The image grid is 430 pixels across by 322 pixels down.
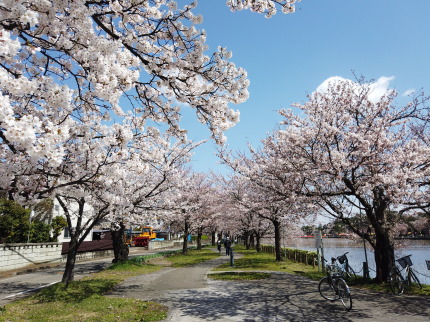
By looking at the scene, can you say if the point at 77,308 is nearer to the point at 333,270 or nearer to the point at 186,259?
the point at 333,270

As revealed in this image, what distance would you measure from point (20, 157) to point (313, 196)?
9885mm

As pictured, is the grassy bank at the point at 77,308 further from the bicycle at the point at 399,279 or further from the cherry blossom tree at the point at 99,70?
the bicycle at the point at 399,279

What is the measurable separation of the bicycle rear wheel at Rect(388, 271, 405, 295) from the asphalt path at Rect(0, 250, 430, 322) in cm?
39

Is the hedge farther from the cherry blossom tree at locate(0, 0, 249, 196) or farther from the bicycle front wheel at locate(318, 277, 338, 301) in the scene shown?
the cherry blossom tree at locate(0, 0, 249, 196)

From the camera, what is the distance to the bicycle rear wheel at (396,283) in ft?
31.8

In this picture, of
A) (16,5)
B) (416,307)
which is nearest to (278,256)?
(416,307)

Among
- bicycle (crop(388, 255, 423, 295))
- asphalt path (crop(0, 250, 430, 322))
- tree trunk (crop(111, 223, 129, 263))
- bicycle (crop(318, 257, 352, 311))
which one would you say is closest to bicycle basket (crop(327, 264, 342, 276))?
bicycle (crop(318, 257, 352, 311))

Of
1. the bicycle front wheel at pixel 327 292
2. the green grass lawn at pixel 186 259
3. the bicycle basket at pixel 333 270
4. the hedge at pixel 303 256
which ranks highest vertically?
the bicycle basket at pixel 333 270

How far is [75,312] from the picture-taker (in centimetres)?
763

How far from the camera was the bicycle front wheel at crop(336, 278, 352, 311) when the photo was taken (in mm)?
7783

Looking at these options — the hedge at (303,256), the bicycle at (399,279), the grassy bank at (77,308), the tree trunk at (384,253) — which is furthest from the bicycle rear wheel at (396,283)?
the hedge at (303,256)

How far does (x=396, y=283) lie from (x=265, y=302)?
5.00m

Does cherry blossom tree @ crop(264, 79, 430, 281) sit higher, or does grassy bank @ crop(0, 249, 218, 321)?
cherry blossom tree @ crop(264, 79, 430, 281)

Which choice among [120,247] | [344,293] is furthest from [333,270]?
[120,247]
